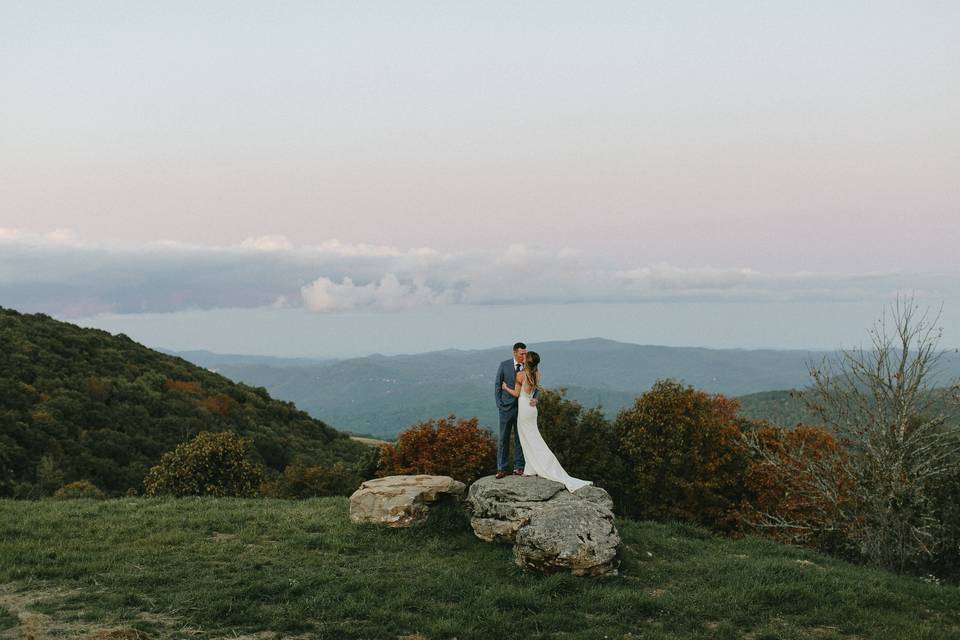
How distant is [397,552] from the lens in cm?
1516

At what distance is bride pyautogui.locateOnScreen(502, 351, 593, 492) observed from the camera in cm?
1717

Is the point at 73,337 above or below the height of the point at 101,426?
above

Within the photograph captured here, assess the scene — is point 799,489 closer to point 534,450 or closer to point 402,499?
point 534,450

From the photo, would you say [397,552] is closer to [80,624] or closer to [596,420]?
[80,624]

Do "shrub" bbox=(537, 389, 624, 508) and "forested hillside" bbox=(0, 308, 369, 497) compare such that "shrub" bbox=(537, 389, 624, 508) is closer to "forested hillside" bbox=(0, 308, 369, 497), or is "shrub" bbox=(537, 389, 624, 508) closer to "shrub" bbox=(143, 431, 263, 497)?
"shrub" bbox=(143, 431, 263, 497)

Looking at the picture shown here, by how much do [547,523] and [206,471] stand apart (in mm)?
17068

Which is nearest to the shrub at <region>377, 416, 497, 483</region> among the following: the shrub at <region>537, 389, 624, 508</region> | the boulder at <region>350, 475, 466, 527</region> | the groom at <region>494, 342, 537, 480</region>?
the shrub at <region>537, 389, 624, 508</region>

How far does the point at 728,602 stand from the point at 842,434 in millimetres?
8806

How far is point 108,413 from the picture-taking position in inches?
1708

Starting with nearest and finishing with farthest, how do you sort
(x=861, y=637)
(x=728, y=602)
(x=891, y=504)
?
(x=861, y=637) → (x=728, y=602) → (x=891, y=504)

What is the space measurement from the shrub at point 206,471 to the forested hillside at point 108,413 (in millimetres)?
9473

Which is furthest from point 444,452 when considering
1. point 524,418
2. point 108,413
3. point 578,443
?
point 108,413

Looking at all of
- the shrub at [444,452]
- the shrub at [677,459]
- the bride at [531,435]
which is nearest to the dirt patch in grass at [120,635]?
the bride at [531,435]

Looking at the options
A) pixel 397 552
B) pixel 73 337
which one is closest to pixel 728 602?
pixel 397 552
